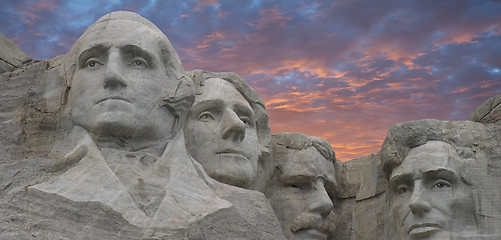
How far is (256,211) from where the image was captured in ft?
25.5

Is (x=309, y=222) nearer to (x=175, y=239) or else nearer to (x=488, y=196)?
(x=488, y=196)

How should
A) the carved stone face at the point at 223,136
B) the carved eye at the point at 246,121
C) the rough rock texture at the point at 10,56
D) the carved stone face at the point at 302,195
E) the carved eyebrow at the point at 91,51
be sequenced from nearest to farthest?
the carved eyebrow at the point at 91,51 → the rough rock texture at the point at 10,56 → the carved stone face at the point at 223,136 → the carved eye at the point at 246,121 → the carved stone face at the point at 302,195

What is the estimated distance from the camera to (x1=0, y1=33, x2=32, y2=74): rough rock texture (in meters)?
8.75

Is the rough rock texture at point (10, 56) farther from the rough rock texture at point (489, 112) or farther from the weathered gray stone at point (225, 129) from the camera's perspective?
the rough rock texture at point (489, 112)

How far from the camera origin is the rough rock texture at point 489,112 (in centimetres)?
1033

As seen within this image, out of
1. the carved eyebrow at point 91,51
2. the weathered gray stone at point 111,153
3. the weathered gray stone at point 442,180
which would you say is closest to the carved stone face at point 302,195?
the weathered gray stone at point 442,180

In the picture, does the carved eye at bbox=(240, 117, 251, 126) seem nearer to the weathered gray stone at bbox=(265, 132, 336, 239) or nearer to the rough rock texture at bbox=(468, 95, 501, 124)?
the weathered gray stone at bbox=(265, 132, 336, 239)

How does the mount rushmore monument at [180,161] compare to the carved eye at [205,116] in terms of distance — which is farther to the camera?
the carved eye at [205,116]

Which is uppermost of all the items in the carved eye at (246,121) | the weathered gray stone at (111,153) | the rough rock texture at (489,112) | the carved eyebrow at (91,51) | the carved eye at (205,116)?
the rough rock texture at (489,112)

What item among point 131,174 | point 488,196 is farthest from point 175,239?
point 488,196

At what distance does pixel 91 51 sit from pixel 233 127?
6.33ft

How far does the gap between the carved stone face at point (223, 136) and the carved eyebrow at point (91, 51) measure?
1.71 meters

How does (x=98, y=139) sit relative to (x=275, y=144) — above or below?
below

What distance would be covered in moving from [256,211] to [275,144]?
2878mm
